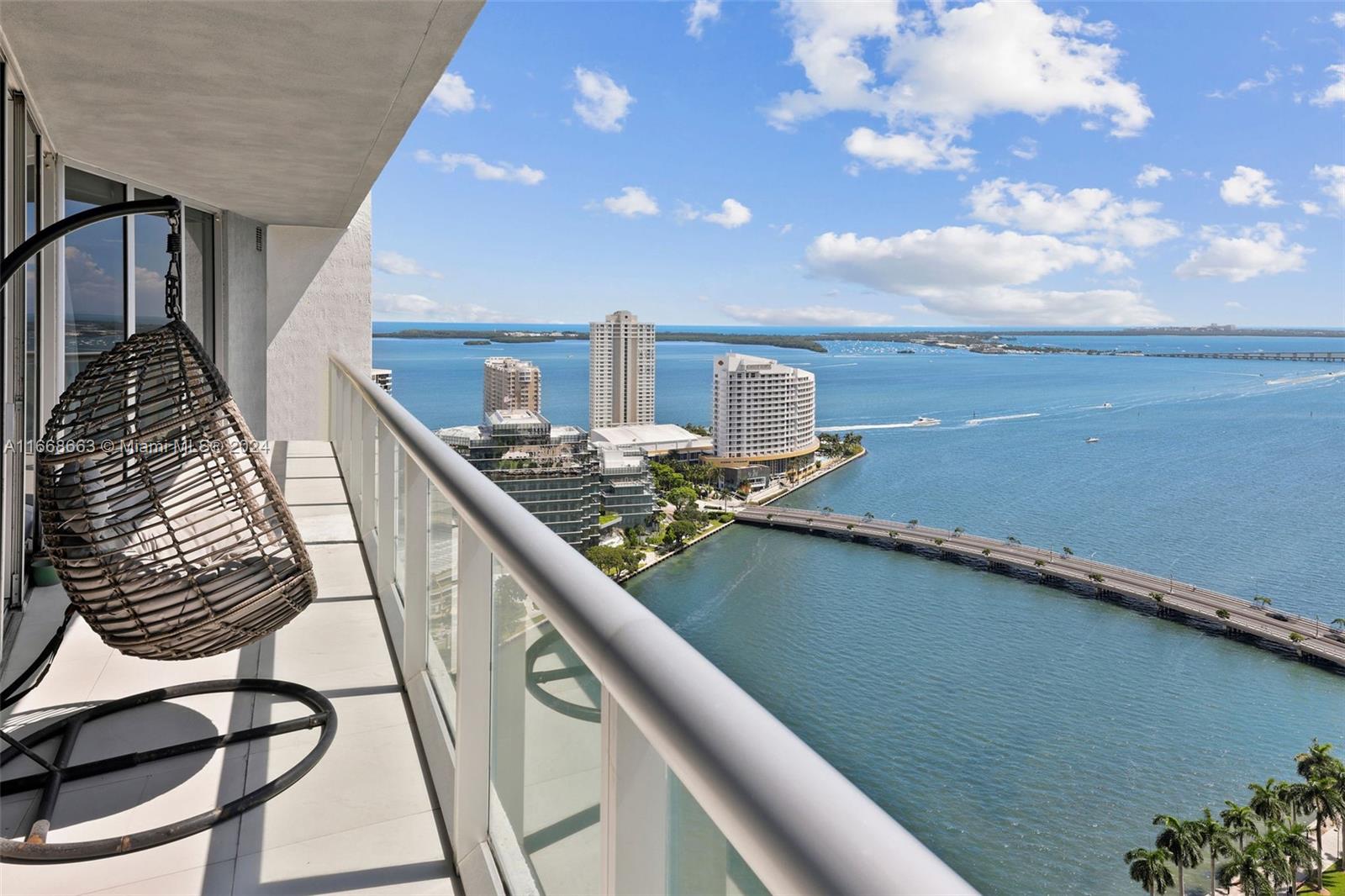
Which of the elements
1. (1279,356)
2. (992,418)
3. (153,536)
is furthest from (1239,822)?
(1279,356)

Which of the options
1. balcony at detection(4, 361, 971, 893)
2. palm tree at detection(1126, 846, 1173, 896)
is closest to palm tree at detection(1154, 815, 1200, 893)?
palm tree at detection(1126, 846, 1173, 896)

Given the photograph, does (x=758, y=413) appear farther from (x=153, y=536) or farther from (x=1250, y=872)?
(x=153, y=536)

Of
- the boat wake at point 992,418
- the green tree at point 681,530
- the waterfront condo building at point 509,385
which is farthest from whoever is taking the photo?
the boat wake at point 992,418

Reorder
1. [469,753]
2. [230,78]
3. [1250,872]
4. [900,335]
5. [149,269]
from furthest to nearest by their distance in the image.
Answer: [900,335]
[1250,872]
[149,269]
[230,78]
[469,753]

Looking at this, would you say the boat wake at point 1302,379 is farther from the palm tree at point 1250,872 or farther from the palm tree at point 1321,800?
the palm tree at point 1250,872

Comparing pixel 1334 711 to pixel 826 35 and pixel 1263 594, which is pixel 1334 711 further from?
pixel 826 35

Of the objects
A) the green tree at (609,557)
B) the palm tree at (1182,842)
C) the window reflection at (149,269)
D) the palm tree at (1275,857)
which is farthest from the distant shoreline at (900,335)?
the window reflection at (149,269)
